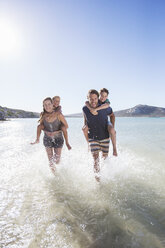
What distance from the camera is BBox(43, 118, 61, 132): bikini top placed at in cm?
511

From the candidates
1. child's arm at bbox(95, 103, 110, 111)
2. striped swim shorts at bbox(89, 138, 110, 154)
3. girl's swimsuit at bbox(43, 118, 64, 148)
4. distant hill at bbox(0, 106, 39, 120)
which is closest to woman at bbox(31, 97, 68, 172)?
girl's swimsuit at bbox(43, 118, 64, 148)

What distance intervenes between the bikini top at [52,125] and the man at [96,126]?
1073mm

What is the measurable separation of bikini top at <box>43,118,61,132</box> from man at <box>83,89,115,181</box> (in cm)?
107

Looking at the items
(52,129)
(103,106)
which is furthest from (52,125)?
(103,106)

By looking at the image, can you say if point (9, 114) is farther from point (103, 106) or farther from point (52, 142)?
point (103, 106)

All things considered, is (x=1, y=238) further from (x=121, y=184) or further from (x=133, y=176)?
(x=133, y=176)

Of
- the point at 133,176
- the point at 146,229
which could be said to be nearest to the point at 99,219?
the point at 146,229

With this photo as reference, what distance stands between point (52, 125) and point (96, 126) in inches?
60.2

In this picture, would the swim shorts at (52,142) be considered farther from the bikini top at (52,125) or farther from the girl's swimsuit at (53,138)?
the bikini top at (52,125)

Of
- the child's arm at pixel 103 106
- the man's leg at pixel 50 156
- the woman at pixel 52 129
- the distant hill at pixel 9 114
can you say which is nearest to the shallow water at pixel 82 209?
the man's leg at pixel 50 156

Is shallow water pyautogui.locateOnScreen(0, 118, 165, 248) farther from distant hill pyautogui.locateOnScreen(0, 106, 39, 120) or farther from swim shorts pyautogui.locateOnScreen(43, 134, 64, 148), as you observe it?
distant hill pyautogui.locateOnScreen(0, 106, 39, 120)

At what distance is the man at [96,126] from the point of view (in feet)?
14.0

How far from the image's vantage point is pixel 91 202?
3.75 metres

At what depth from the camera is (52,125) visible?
5129 mm
